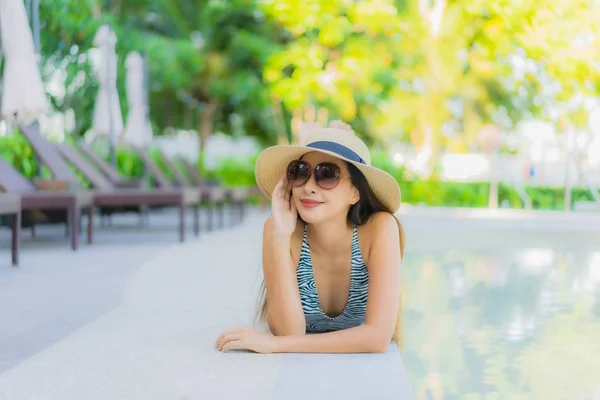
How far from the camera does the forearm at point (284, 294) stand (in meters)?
3.25

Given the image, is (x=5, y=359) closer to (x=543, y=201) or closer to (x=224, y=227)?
(x=224, y=227)

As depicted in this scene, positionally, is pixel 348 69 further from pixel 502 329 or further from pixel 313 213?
pixel 313 213

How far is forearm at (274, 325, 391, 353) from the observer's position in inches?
127

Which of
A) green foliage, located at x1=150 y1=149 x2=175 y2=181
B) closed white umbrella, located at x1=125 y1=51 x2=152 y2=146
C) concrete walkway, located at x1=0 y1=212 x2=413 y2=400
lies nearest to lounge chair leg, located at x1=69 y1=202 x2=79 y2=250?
concrete walkway, located at x1=0 y1=212 x2=413 y2=400

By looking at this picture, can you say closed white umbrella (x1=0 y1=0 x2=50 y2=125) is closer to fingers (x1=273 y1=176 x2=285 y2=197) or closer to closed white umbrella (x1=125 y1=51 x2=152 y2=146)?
closed white umbrella (x1=125 y1=51 x2=152 y2=146)

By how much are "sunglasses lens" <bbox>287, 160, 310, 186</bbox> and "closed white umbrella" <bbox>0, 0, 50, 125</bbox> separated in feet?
23.3

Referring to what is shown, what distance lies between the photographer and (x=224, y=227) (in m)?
12.9

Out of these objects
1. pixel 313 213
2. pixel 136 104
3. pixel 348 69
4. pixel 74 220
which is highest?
pixel 348 69

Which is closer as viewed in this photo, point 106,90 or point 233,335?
point 233,335

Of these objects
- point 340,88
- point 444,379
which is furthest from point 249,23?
point 444,379

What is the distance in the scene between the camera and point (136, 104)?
15484 mm

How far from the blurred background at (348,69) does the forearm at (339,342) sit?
452 inches

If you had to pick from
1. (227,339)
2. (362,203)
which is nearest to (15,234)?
(227,339)

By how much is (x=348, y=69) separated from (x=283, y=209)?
743 inches
